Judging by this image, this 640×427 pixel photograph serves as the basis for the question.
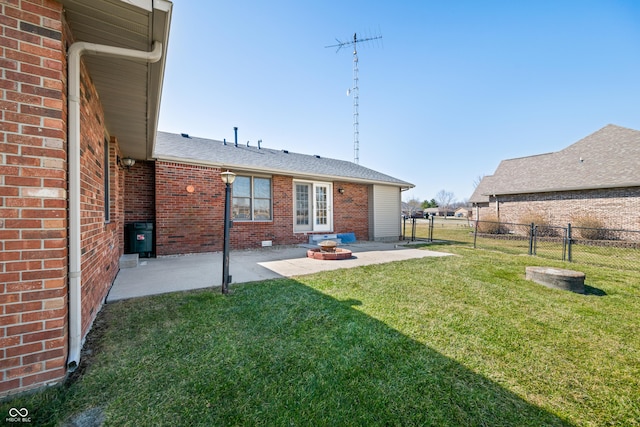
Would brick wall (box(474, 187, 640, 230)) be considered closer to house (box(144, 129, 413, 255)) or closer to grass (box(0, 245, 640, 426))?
house (box(144, 129, 413, 255))

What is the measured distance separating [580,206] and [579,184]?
121 centimetres

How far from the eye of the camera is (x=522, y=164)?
60.6ft

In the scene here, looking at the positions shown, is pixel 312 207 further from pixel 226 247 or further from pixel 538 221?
pixel 538 221

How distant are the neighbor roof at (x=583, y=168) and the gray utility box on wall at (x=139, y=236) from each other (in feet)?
65.3

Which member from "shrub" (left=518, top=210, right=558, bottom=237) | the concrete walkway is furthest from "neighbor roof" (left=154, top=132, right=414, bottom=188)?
"shrub" (left=518, top=210, right=558, bottom=237)

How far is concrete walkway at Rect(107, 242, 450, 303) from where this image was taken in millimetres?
4258

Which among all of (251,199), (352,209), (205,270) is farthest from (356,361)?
(352,209)

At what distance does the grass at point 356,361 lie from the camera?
64.7 inches

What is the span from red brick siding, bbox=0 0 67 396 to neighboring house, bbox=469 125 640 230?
19445 mm

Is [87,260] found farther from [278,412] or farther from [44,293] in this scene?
[278,412]

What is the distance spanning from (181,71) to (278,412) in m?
8.36

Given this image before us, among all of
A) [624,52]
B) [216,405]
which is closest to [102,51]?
[216,405]

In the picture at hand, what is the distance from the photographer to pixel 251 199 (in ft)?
29.6

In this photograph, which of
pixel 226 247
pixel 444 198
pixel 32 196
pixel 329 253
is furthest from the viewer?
pixel 444 198
